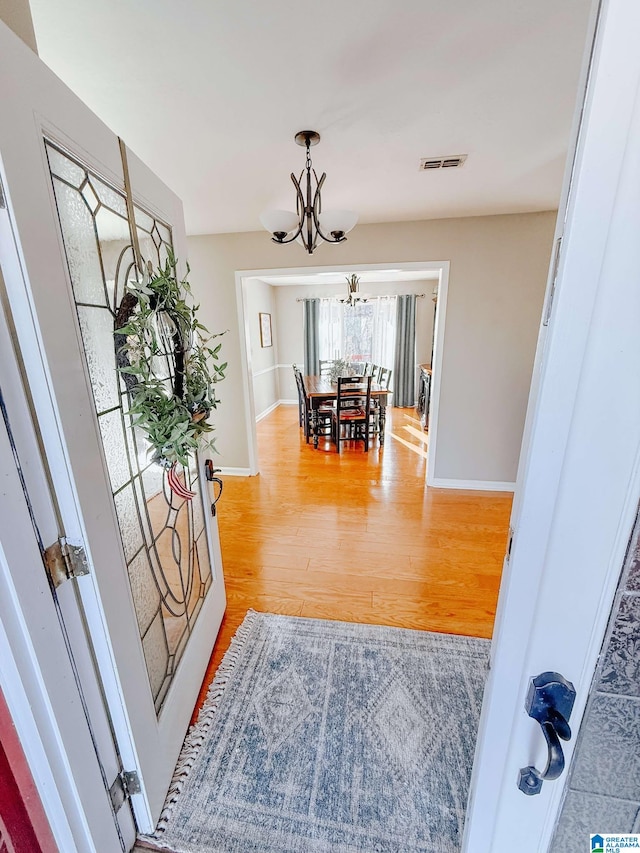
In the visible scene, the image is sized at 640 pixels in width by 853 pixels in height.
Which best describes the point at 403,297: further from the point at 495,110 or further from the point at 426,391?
the point at 495,110

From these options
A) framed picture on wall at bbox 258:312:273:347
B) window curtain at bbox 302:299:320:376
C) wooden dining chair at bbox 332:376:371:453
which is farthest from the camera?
window curtain at bbox 302:299:320:376

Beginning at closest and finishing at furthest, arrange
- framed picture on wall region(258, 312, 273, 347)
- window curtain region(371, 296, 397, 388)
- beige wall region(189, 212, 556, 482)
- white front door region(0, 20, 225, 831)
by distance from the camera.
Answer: white front door region(0, 20, 225, 831)
beige wall region(189, 212, 556, 482)
framed picture on wall region(258, 312, 273, 347)
window curtain region(371, 296, 397, 388)

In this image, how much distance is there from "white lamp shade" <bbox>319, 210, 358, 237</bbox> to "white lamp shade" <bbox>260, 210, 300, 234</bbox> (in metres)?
0.16

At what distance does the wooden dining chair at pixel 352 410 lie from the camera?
13.0 ft

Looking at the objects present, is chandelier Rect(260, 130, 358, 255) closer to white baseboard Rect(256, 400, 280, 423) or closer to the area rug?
the area rug

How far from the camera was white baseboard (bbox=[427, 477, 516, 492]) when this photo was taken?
3.31 metres

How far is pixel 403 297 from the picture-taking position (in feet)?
20.0

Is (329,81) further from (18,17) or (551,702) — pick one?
(551,702)

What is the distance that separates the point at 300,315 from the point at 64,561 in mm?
6347

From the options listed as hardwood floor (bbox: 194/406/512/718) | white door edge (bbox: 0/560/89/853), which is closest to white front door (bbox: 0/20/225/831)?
white door edge (bbox: 0/560/89/853)

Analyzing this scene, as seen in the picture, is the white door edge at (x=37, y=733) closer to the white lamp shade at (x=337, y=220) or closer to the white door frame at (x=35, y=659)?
the white door frame at (x=35, y=659)

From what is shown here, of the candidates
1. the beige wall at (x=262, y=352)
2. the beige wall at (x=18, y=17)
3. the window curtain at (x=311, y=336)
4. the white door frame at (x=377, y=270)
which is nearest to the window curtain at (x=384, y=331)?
the window curtain at (x=311, y=336)

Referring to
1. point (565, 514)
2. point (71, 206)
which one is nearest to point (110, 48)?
point (71, 206)

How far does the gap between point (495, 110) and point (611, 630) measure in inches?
81.7
